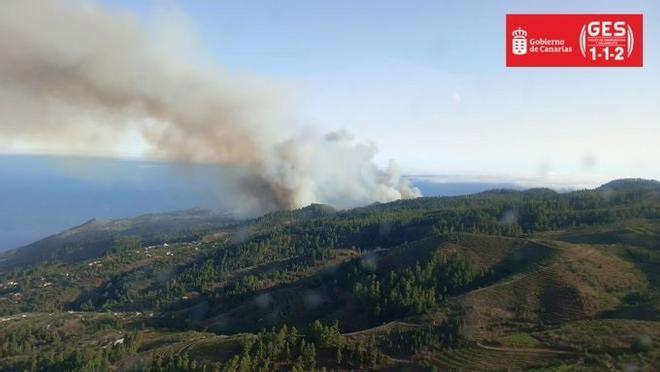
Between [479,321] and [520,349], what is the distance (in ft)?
51.6

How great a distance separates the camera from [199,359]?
304 ft

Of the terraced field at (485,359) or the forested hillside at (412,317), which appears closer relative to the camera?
the terraced field at (485,359)

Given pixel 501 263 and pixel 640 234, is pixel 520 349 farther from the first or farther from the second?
pixel 640 234

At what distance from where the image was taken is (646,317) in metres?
93.8

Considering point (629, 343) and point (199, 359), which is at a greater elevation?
point (629, 343)

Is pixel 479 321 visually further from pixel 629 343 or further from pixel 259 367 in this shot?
pixel 259 367

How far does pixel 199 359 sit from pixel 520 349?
5788 cm

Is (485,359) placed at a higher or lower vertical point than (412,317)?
higher

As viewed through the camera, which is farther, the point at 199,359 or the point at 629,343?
the point at 199,359

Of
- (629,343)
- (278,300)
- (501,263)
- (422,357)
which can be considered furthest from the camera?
(278,300)

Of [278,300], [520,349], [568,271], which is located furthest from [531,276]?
[278,300]

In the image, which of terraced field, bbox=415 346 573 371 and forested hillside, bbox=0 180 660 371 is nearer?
terraced field, bbox=415 346 573 371

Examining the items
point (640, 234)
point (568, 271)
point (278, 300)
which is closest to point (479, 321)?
point (568, 271)

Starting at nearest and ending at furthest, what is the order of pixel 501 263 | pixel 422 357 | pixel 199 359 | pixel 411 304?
1. pixel 422 357
2. pixel 199 359
3. pixel 411 304
4. pixel 501 263
